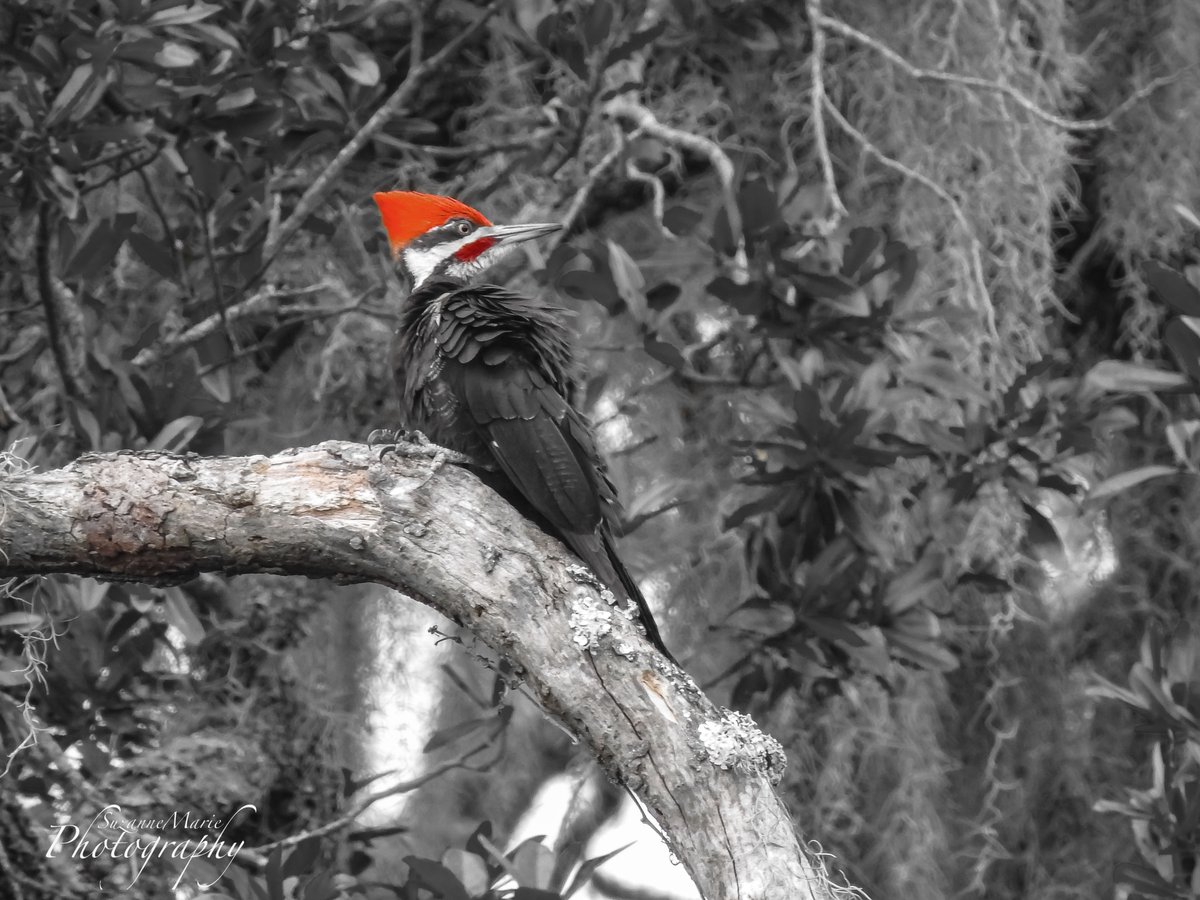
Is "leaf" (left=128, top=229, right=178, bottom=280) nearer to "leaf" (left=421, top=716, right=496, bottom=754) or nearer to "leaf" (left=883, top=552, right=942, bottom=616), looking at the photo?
"leaf" (left=421, top=716, right=496, bottom=754)

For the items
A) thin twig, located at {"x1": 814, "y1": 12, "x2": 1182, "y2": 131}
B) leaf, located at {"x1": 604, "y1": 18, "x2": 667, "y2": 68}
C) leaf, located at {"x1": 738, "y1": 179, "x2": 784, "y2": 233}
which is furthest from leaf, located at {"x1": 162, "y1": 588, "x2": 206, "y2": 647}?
thin twig, located at {"x1": 814, "y1": 12, "x2": 1182, "y2": 131}

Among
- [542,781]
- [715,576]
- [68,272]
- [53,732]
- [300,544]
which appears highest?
[300,544]

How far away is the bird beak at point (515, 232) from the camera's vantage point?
3.49m

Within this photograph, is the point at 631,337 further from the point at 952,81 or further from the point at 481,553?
the point at 481,553

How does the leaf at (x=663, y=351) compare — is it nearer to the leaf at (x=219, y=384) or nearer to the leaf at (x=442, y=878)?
the leaf at (x=219, y=384)

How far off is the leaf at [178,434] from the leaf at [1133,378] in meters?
2.06

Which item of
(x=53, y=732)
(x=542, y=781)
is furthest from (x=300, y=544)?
(x=542, y=781)

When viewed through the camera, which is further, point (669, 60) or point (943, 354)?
point (669, 60)

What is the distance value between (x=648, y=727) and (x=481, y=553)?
0.41 meters

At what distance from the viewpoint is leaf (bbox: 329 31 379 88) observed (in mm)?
3527

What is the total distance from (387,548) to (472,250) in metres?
1.54

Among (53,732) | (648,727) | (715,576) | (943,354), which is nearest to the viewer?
(648,727)

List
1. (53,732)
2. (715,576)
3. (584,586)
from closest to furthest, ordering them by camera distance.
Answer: (584,586) → (53,732) → (715,576)

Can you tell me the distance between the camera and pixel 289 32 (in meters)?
3.65
